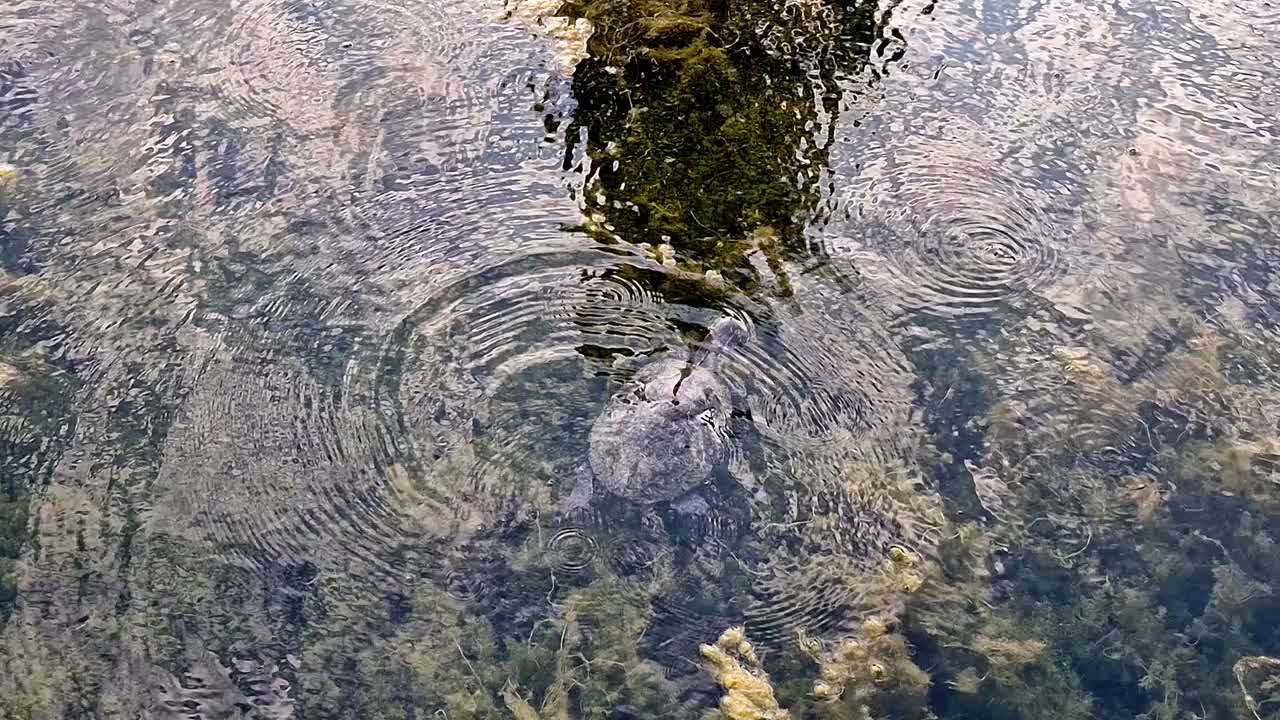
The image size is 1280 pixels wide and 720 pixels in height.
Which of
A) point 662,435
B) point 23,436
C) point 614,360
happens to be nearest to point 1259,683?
point 662,435

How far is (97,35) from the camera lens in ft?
14.6

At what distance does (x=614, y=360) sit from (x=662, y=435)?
1.23 feet

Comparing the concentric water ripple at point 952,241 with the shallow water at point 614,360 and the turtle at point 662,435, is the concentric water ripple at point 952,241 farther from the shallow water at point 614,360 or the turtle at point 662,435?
the turtle at point 662,435

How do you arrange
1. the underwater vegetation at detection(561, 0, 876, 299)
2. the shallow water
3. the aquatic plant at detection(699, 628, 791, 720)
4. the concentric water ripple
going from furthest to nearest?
the underwater vegetation at detection(561, 0, 876, 299)
the concentric water ripple
the shallow water
the aquatic plant at detection(699, 628, 791, 720)

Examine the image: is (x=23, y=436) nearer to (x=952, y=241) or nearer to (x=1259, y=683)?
(x=952, y=241)

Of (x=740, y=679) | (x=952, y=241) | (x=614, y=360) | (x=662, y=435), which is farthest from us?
(x=952, y=241)

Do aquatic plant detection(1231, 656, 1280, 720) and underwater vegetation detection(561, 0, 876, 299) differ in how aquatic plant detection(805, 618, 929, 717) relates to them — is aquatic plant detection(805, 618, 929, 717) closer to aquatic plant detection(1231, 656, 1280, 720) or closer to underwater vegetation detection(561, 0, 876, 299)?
aquatic plant detection(1231, 656, 1280, 720)

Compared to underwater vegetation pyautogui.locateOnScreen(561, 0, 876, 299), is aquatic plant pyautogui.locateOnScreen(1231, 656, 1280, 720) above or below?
below

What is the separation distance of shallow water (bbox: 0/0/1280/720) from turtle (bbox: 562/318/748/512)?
0.05 m

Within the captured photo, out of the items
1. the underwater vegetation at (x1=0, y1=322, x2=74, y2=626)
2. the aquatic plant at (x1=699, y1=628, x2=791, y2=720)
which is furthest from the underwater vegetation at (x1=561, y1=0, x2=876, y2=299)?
the underwater vegetation at (x1=0, y1=322, x2=74, y2=626)

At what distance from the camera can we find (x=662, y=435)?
3.20 meters

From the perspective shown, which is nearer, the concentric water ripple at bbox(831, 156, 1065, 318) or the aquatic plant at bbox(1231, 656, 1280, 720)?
the aquatic plant at bbox(1231, 656, 1280, 720)

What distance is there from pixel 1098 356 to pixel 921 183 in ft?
3.17

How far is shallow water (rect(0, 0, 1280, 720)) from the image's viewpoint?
9.57ft
